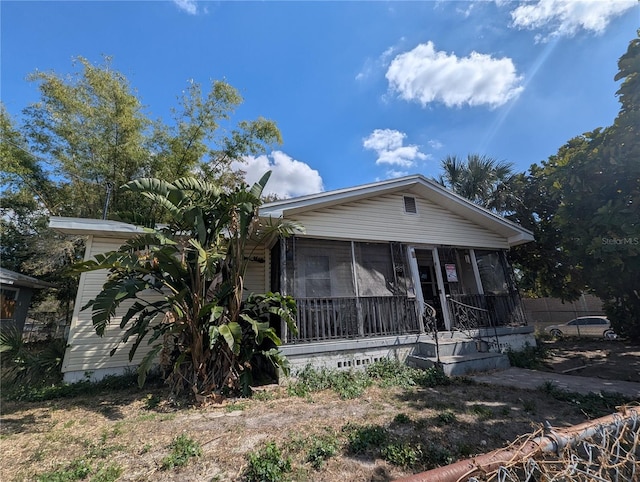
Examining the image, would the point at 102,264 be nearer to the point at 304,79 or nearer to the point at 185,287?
the point at 185,287

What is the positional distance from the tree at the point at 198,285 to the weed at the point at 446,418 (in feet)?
9.55

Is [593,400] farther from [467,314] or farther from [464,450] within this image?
[467,314]

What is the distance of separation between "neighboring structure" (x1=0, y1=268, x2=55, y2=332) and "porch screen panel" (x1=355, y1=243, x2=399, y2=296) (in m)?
11.5

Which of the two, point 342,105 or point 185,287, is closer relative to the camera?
point 185,287

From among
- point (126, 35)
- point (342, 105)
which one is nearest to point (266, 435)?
point (342, 105)

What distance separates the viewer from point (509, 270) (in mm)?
9672

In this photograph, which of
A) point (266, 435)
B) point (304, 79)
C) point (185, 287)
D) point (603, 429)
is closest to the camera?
point (603, 429)

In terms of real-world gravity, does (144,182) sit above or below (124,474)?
above

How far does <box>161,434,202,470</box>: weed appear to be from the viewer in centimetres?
312

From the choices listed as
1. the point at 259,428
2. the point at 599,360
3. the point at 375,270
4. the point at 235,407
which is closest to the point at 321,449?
the point at 259,428

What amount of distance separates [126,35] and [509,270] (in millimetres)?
14572

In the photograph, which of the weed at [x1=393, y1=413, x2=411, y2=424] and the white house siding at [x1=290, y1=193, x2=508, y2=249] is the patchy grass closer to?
the weed at [x1=393, y1=413, x2=411, y2=424]

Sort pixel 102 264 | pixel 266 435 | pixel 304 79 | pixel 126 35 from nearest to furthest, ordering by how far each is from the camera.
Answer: pixel 266 435 < pixel 102 264 < pixel 126 35 < pixel 304 79

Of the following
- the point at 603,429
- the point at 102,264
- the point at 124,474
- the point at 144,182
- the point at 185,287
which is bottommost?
the point at 124,474
